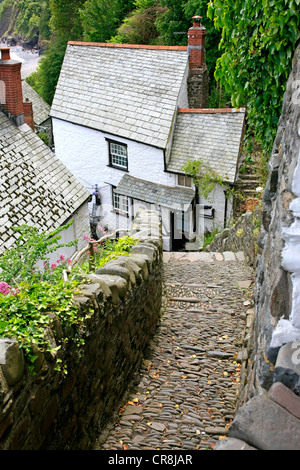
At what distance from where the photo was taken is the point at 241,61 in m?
5.48

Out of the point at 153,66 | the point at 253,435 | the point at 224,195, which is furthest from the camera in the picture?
the point at 153,66

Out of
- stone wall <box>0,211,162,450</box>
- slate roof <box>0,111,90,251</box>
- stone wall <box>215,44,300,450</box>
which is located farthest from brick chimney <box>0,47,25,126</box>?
stone wall <box>215,44,300,450</box>

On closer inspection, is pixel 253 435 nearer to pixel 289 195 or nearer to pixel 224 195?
pixel 289 195

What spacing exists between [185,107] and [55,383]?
1750 centimetres

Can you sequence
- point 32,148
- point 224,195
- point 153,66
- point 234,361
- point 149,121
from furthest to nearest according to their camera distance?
point 153,66 → point 149,121 → point 224,195 → point 32,148 → point 234,361

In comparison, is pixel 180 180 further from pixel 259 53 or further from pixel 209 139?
pixel 259 53

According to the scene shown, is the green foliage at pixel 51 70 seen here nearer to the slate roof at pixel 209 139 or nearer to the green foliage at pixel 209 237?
the slate roof at pixel 209 139

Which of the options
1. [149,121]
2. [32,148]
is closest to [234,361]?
[32,148]

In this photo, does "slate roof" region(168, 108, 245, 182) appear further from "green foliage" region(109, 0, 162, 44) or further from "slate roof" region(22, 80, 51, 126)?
"slate roof" region(22, 80, 51, 126)

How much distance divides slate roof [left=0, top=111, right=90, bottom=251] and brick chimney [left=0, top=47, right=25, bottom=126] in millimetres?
274

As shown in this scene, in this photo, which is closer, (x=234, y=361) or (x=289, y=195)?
(x=289, y=195)

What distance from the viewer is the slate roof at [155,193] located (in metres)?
17.0

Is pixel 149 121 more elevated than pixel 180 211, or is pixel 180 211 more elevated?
pixel 149 121

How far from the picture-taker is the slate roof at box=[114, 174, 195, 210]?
55.8 feet
